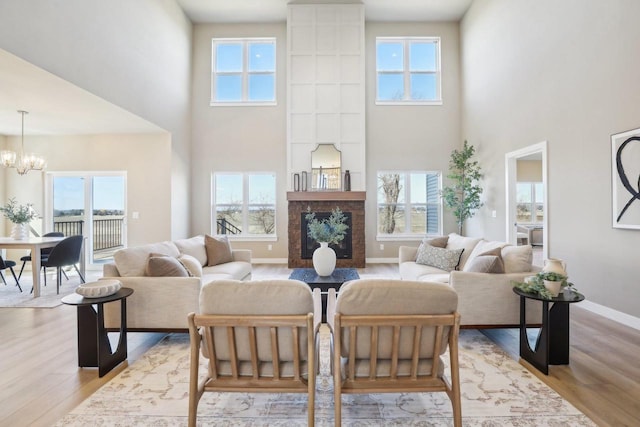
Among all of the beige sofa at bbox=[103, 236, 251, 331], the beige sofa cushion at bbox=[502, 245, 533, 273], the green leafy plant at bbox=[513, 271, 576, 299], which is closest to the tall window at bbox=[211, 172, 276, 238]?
the beige sofa at bbox=[103, 236, 251, 331]

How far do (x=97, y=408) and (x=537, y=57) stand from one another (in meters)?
6.36

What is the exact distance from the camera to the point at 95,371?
2.58 metres

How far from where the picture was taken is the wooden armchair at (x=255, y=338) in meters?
1.71

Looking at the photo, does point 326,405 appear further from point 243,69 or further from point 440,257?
point 243,69

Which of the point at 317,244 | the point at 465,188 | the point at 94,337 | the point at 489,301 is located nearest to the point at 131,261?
the point at 94,337

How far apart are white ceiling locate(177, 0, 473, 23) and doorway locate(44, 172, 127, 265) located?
3.89 m

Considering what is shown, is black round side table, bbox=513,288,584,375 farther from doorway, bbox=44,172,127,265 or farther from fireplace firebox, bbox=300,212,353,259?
doorway, bbox=44,172,127,265

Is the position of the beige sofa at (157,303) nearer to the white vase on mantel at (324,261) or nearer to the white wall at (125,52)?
the white vase on mantel at (324,261)

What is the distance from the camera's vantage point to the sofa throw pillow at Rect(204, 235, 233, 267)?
4.56 m

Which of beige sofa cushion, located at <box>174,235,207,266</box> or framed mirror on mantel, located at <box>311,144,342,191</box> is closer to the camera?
beige sofa cushion, located at <box>174,235,207,266</box>

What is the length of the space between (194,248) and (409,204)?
499cm

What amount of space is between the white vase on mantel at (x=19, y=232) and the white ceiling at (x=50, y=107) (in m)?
1.75

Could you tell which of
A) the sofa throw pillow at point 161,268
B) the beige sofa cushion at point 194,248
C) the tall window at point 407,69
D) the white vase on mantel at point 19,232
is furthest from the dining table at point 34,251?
the tall window at point 407,69

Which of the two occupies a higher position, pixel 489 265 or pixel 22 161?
pixel 22 161
